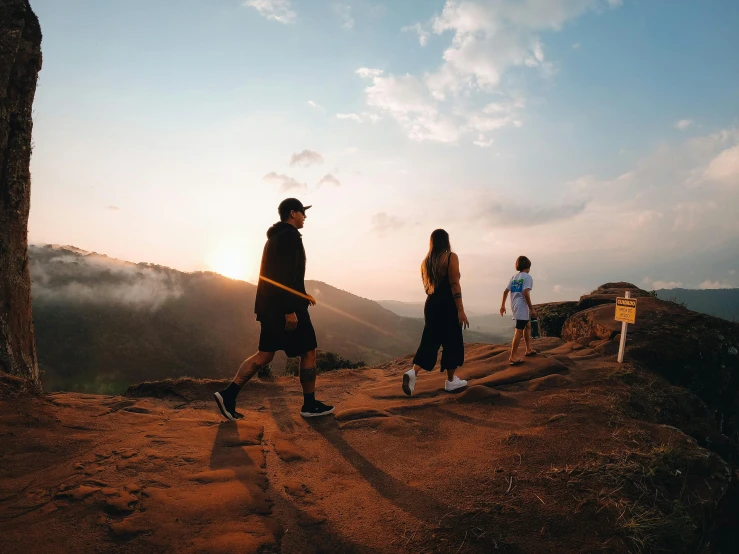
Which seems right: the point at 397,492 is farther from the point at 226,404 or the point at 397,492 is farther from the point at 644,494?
the point at 226,404

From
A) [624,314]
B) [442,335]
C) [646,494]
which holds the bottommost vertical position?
[646,494]

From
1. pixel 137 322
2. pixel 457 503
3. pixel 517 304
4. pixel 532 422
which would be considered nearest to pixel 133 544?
pixel 457 503

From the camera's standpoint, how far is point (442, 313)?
6.26m

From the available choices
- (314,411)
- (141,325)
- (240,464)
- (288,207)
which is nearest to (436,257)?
(288,207)

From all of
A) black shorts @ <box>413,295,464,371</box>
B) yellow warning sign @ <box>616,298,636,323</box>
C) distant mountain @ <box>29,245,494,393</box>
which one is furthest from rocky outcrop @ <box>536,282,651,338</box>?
distant mountain @ <box>29,245,494,393</box>

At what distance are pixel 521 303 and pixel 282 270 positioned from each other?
5052 mm

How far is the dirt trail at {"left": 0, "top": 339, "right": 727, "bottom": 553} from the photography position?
2.63 metres

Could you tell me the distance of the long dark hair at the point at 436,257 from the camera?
20.3 feet

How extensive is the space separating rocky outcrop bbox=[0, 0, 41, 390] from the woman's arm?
5829 millimetres

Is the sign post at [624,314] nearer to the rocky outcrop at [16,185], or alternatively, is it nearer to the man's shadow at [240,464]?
the man's shadow at [240,464]

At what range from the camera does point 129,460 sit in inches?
136

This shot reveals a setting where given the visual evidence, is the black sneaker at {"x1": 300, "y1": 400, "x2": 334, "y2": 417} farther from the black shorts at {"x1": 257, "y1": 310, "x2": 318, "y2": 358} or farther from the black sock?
the black sock

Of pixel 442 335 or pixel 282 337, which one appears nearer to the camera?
pixel 282 337

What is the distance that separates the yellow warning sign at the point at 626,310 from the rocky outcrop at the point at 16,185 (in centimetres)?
924
